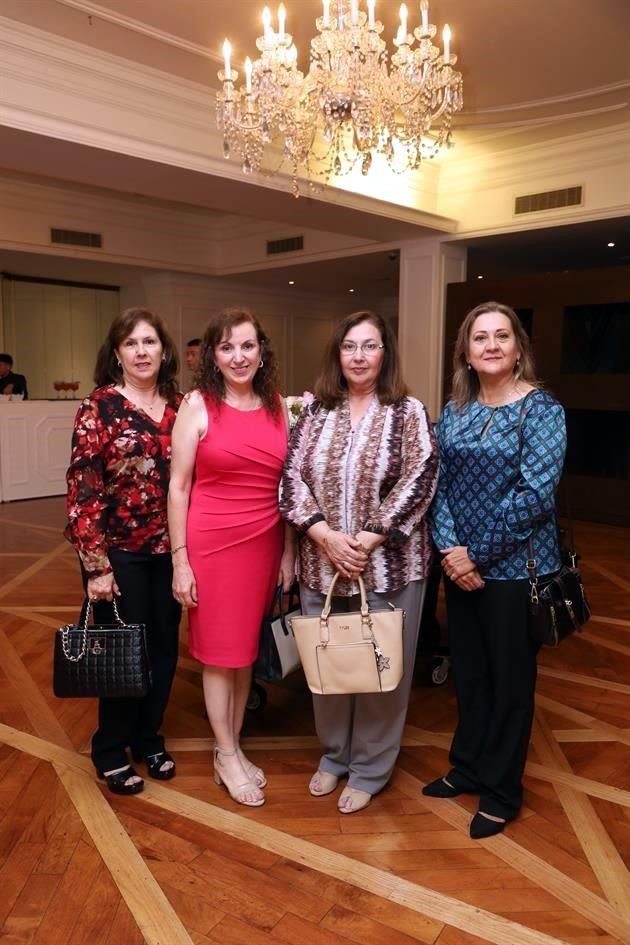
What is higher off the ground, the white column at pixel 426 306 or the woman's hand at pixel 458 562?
the white column at pixel 426 306

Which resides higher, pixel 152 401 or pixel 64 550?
pixel 152 401

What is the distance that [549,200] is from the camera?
22.9 feet

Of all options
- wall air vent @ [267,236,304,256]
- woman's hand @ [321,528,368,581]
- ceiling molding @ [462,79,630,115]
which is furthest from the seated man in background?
woman's hand @ [321,528,368,581]

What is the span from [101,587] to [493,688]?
1.28 meters

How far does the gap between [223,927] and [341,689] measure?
2.21ft

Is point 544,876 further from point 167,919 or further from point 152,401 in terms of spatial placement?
point 152,401

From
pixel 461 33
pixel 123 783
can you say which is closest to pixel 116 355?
pixel 123 783

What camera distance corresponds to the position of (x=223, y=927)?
1832 mm

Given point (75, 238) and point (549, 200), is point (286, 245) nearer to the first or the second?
point (75, 238)

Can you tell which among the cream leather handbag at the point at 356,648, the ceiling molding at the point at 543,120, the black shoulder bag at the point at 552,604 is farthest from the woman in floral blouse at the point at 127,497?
the ceiling molding at the point at 543,120

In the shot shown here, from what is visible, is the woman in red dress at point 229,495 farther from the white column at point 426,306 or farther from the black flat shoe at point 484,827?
the white column at point 426,306

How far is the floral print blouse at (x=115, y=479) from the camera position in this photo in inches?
87.7

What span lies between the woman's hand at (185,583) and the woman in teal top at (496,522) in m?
0.78

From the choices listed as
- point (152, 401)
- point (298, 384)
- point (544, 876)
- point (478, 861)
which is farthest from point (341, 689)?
point (298, 384)
